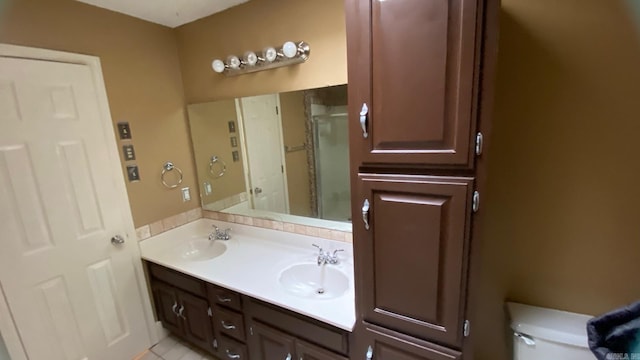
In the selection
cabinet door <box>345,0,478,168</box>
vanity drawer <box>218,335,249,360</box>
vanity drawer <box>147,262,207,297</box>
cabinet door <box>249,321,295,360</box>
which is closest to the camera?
cabinet door <box>345,0,478,168</box>

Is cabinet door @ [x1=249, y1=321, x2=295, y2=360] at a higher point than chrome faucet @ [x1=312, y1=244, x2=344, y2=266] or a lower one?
lower

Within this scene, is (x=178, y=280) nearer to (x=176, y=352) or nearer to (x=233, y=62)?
(x=176, y=352)

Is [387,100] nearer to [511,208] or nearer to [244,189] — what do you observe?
[511,208]

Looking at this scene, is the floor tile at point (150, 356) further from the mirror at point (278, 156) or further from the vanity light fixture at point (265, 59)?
the vanity light fixture at point (265, 59)

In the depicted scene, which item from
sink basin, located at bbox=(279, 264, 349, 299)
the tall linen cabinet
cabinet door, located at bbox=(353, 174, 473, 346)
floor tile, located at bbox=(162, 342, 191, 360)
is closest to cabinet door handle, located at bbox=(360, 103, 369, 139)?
the tall linen cabinet

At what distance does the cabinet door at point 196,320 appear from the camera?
5.91ft

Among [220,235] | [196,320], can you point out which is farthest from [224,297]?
[220,235]

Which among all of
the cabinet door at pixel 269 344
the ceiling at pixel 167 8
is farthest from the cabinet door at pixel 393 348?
the ceiling at pixel 167 8

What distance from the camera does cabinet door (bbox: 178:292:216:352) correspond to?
1.80 metres

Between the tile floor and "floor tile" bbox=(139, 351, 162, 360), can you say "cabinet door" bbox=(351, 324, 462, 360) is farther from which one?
"floor tile" bbox=(139, 351, 162, 360)

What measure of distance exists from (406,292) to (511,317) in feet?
2.05

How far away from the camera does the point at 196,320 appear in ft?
6.16

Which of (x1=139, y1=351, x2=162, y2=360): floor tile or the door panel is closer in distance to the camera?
the door panel

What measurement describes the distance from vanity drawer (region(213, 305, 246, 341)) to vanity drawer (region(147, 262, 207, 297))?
0.15 metres
